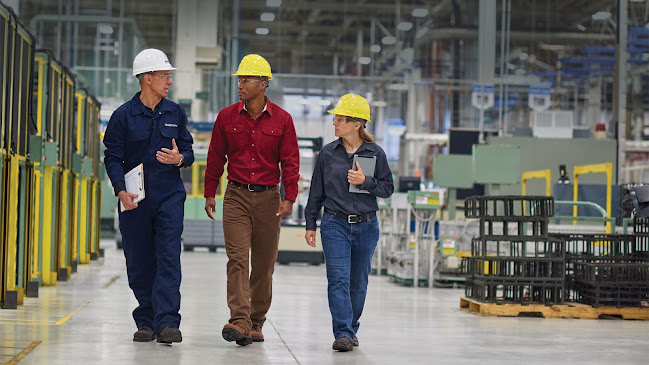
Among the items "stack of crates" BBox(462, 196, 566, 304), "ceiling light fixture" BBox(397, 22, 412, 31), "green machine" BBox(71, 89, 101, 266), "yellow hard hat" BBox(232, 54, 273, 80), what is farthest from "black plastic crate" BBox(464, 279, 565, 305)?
"ceiling light fixture" BBox(397, 22, 412, 31)

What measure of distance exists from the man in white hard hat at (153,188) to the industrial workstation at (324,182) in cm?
1

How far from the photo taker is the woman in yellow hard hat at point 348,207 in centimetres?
607

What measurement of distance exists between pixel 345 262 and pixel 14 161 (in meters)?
3.74

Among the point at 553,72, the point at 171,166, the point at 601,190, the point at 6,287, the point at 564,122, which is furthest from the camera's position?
the point at 553,72

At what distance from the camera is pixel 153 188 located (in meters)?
6.07

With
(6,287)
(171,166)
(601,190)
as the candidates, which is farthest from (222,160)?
(601,190)

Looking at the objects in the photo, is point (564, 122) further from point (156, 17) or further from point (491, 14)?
point (156, 17)

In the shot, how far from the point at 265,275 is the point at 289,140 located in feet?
2.90

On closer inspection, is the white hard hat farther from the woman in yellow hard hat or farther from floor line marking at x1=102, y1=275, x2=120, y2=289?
floor line marking at x1=102, y1=275, x2=120, y2=289

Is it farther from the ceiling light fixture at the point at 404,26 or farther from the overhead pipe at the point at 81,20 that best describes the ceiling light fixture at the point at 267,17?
the ceiling light fixture at the point at 404,26

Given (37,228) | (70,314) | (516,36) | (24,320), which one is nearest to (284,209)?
(24,320)

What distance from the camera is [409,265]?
14219mm

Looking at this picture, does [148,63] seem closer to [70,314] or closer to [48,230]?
[70,314]

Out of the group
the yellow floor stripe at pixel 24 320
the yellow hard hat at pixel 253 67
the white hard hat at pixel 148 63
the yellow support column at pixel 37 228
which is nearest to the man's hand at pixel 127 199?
the white hard hat at pixel 148 63
